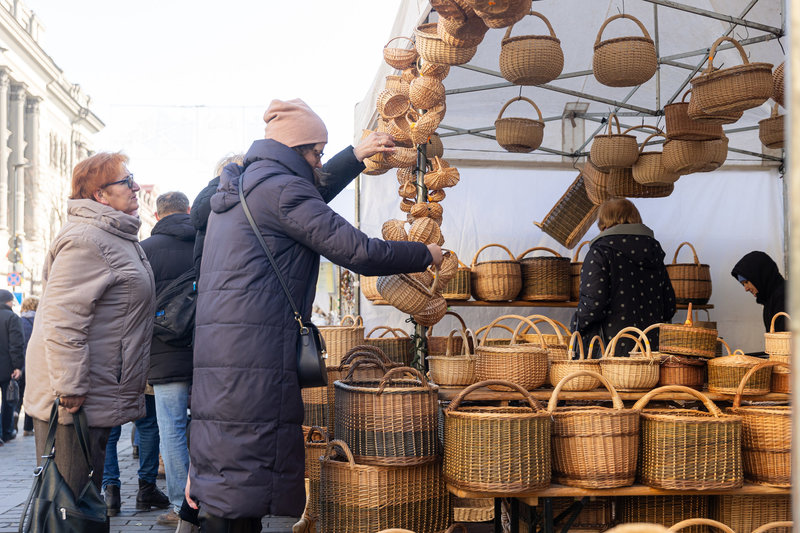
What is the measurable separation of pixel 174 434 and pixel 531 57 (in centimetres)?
262

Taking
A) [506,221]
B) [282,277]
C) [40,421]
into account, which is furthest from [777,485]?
[506,221]

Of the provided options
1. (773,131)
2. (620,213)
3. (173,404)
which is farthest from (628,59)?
(173,404)

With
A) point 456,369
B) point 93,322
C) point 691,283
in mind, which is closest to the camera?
point 93,322

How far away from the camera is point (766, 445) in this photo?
114 inches

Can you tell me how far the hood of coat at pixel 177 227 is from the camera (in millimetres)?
4243

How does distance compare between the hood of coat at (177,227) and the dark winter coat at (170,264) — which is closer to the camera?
the dark winter coat at (170,264)

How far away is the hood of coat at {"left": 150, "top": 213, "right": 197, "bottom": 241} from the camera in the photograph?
4243 mm

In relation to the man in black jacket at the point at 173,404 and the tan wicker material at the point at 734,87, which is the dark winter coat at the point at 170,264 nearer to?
the man in black jacket at the point at 173,404

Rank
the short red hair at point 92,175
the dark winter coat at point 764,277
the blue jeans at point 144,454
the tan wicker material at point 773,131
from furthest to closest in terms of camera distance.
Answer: the dark winter coat at point 764,277
the tan wicker material at point 773,131
the blue jeans at point 144,454
the short red hair at point 92,175

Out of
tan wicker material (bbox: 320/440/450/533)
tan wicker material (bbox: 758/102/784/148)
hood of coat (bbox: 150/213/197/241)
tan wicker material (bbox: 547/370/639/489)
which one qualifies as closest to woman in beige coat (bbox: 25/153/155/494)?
tan wicker material (bbox: 320/440/450/533)

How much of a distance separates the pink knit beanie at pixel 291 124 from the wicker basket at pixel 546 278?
131 inches

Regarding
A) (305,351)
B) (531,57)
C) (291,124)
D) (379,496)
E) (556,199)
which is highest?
(531,57)

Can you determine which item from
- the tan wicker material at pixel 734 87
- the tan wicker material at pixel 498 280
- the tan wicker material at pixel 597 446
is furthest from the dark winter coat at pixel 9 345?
the tan wicker material at pixel 734 87

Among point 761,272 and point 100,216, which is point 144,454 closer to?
point 100,216
